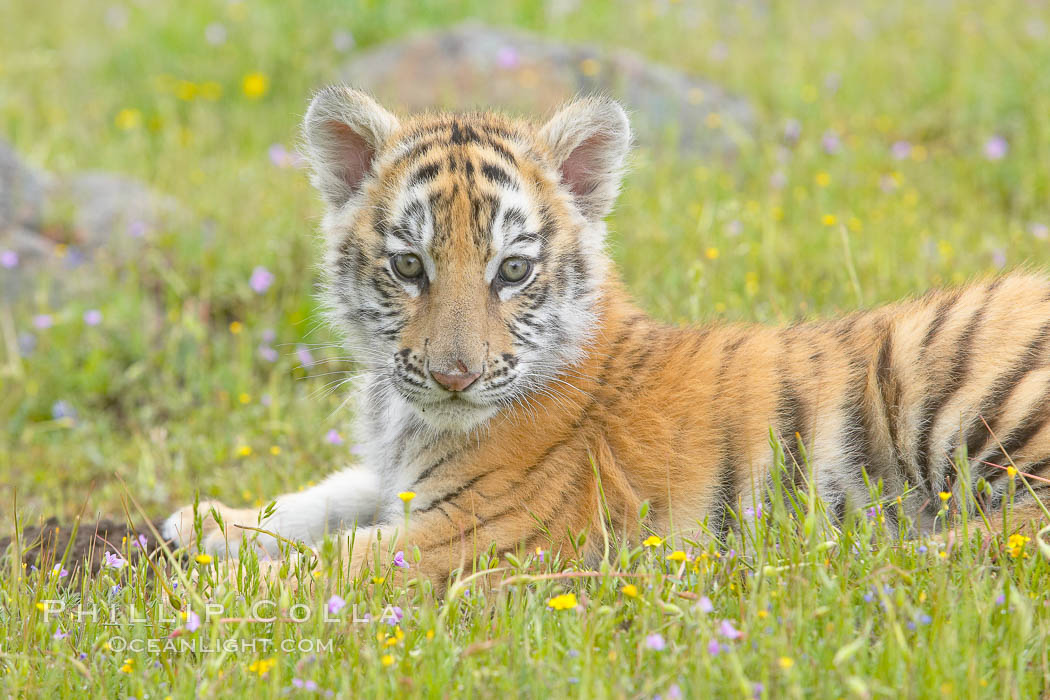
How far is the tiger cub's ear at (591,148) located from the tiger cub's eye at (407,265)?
0.80 m

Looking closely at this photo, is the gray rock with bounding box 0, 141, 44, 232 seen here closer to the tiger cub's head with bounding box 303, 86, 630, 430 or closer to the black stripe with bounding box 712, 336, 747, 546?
the tiger cub's head with bounding box 303, 86, 630, 430

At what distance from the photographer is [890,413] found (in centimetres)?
414

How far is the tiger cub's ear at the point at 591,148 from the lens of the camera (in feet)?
14.5

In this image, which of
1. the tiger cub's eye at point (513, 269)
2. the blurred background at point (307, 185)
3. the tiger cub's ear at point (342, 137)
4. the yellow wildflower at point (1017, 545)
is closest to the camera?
the yellow wildflower at point (1017, 545)

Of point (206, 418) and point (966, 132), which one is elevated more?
point (966, 132)

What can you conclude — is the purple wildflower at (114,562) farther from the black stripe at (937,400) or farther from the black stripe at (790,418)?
the black stripe at (937,400)

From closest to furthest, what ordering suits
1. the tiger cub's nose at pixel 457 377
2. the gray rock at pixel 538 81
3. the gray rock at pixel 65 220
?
1. the tiger cub's nose at pixel 457 377
2. the gray rock at pixel 65 220
3. the gray rock at pixel 538 81

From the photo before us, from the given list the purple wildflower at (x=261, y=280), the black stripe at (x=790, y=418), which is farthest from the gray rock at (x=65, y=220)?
the black stripe at (x=790, y=418)

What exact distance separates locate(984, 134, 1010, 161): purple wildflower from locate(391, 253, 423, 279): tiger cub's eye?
5959mm

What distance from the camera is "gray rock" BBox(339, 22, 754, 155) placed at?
9641 mm

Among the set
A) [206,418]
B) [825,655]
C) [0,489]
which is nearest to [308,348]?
[206,418]

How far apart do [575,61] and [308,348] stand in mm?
4846

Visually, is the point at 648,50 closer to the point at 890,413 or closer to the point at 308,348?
the point at 308,348

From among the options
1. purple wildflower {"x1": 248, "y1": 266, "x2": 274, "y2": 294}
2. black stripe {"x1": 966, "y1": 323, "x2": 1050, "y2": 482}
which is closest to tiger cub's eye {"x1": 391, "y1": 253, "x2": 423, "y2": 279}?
black stripe {"x1": 966, "y1": 323, "x2": 1050, "y2": 482}
